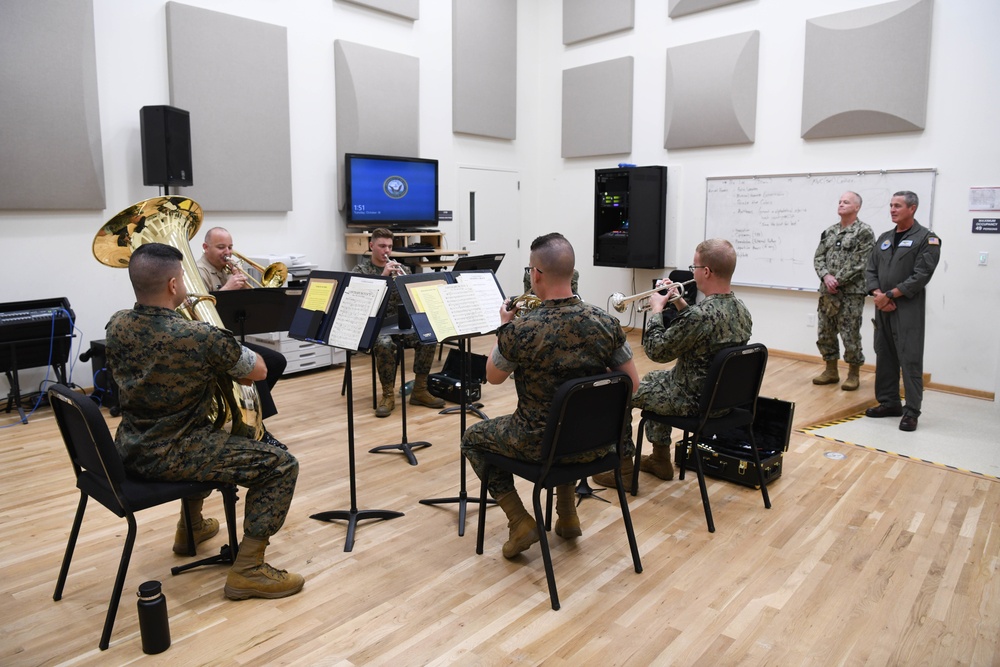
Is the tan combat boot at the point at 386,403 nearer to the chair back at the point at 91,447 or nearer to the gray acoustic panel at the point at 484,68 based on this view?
the chair back at the point at 91,447

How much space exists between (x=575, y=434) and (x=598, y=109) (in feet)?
22.3

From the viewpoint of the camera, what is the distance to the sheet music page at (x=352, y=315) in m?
3.05

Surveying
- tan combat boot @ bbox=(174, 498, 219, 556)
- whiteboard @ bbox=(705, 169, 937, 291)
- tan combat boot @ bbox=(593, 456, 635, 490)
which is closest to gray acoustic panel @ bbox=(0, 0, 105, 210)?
tan combat boot @ bbox=(174, 498, 219, 556)

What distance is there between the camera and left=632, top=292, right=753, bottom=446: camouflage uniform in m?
3.36

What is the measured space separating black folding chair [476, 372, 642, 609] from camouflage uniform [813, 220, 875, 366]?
13.6 ft

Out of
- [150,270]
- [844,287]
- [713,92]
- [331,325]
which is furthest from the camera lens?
[713,92]

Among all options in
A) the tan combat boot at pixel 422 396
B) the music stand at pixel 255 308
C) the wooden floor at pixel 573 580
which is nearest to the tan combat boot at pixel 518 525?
the wooden floor at pixel 573 580

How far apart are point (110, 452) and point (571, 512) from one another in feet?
6.28

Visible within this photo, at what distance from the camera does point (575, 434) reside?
2.68 m

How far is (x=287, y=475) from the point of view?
2.71 m

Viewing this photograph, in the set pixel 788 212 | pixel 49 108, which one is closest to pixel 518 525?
pixel 49 108

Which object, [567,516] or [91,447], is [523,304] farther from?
[91,447]

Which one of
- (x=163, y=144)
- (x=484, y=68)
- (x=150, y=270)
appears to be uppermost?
(x=484, y=68)

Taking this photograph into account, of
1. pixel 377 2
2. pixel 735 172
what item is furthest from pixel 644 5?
pixel 377 2
